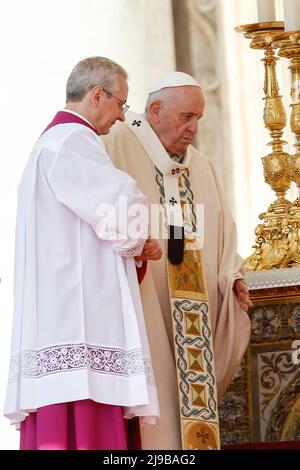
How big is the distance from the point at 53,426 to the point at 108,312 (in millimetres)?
572

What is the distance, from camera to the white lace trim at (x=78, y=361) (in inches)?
265

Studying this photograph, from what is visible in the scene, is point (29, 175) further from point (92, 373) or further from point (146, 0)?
point (146, 0)

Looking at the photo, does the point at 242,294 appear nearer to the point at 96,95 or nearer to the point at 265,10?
the point at 96,95

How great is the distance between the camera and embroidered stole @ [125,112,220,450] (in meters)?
7.43

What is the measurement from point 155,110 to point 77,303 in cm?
139

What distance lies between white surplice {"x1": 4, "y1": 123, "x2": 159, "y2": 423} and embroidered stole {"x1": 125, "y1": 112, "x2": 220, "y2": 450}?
1.91 feet

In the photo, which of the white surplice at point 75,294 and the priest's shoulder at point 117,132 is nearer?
the white surplice at point 75,294

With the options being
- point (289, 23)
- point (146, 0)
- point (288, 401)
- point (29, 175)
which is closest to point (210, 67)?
point (146, 0)

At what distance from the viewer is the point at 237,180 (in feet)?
35.6

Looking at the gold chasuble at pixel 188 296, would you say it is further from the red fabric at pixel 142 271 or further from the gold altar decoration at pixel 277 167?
the gold altar decoration at pixel 277 167

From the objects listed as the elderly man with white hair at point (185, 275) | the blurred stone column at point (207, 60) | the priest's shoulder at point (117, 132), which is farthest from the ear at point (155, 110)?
the blurred stone column at point (207, 60)

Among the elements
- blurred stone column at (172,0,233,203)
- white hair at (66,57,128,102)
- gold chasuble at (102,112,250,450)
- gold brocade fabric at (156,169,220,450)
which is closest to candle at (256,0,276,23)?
gold chasuble at (102,112,250,450)
